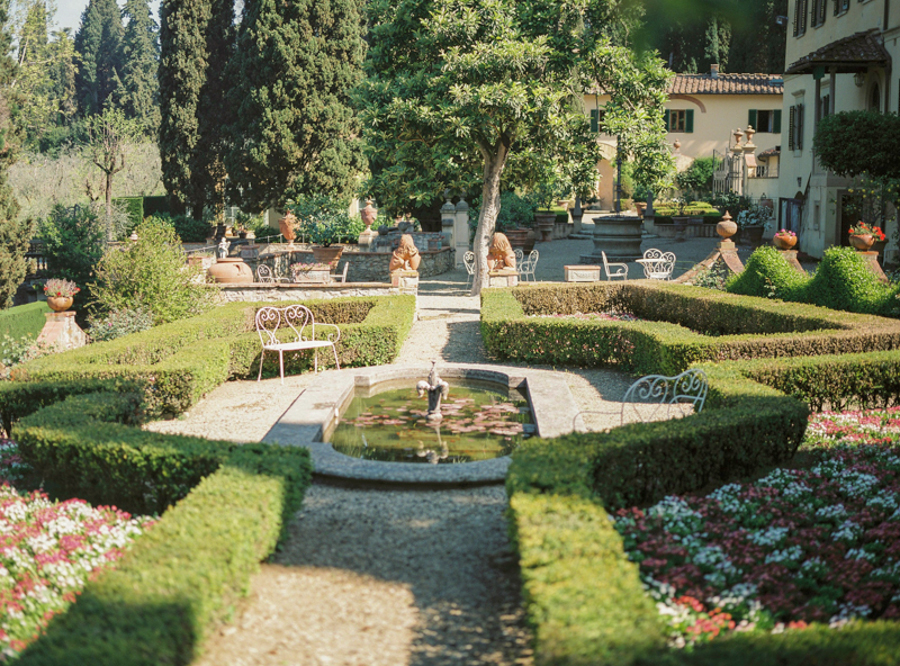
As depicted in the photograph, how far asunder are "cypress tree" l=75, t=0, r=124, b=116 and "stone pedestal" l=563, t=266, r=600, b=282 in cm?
5010

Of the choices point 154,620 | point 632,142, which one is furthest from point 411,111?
point 154,620

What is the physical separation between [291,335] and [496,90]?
6.94 meters

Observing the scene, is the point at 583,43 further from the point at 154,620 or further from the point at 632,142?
the point at 154,620

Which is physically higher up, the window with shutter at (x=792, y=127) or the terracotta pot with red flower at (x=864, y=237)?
the window with shutter at (x=792, y=127)

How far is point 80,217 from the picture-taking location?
19.9 m

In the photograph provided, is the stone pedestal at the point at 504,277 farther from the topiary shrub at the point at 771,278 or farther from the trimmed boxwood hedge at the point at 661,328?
the topiary shrub at the point at 771,278

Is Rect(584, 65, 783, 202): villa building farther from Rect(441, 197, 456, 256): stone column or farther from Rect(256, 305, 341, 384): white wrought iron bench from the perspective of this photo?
Rect(256, 305, 341, 384): white wrought iron bench

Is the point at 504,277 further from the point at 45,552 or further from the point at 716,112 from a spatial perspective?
the point at 716,112

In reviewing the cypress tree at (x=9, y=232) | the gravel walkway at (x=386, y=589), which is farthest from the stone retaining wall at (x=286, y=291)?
the gravel walkway at (x=386, y=589)

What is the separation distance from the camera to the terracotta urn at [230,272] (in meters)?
17.6

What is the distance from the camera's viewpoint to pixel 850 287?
11.7 m

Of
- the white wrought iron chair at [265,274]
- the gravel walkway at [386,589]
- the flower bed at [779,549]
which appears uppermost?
the white wrought iron chair at [265,274]

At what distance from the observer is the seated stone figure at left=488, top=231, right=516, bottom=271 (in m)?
17.0

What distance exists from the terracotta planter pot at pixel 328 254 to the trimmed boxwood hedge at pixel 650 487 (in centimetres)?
1190
